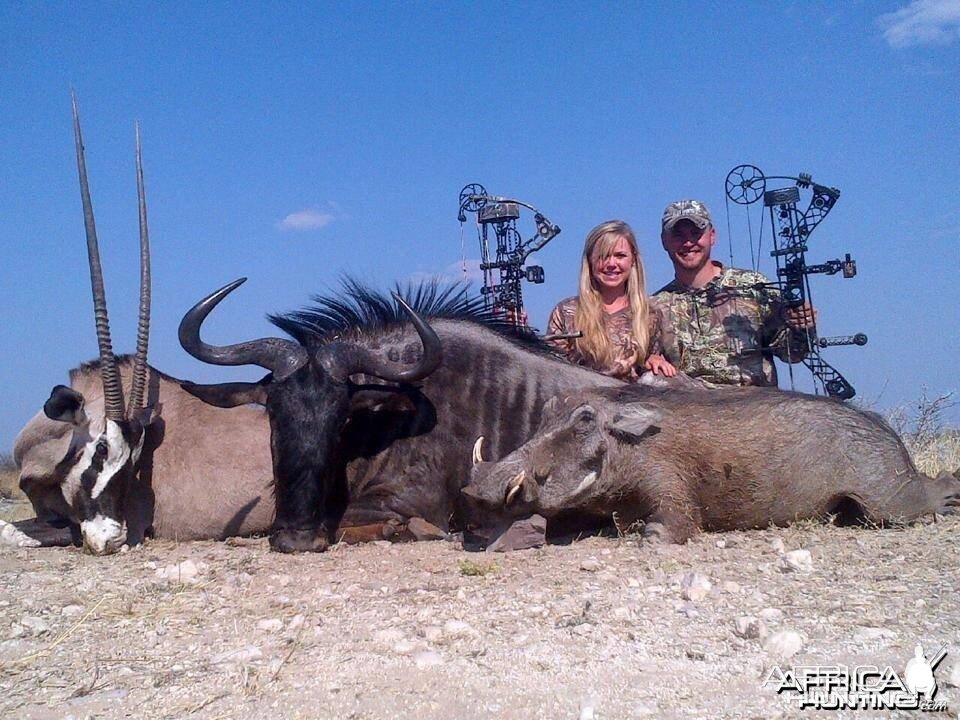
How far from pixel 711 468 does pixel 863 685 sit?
8.08 feet

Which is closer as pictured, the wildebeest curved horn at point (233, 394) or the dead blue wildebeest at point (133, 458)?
the dead blue wildebeest at point (133, 458)

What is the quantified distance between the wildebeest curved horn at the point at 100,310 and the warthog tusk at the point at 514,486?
2861mm

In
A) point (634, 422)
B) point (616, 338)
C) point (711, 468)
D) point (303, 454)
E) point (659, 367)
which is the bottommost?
point (711, 468)

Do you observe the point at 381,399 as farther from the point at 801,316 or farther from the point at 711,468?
the point at 801,316

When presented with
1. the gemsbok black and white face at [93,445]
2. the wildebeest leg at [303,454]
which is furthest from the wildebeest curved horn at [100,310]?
the wildebeest leg at [303,454]

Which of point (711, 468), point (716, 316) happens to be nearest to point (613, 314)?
point (716, 316)

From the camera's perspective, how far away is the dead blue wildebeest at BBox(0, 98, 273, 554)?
5449 mm

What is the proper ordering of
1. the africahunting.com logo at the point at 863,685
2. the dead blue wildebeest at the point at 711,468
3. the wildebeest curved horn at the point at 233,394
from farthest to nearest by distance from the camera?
the wildebeest curved horn at the point at 233,394 → the dead blue wildebeest at the point at 711,468 → the africahunting.com logo at the point at 863,685

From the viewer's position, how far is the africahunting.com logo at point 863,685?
7.66 ft

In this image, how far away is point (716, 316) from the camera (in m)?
7.47

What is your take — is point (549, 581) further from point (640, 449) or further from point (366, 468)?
point (366, 468)

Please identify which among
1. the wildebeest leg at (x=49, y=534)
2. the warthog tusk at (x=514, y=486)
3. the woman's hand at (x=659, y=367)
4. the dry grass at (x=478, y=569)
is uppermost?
the woman's hand at (x=659, y=367)

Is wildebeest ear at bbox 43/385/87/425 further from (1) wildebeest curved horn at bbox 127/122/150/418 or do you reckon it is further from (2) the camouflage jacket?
(2) the camouflage jacket

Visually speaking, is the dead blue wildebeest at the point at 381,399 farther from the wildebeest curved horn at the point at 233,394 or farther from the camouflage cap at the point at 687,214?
the camouflage cap at the point at 687,214
